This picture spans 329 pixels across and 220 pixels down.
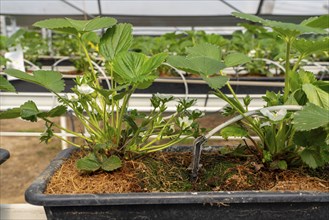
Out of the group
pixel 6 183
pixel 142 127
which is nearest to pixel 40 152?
pixel 6 183

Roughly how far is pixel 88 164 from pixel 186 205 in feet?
0.45

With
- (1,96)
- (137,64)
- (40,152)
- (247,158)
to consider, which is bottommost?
(40,152)

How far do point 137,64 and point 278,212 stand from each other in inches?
9.4

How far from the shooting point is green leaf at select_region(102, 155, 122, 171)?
46cm

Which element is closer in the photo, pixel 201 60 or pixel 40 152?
pixel 201 60

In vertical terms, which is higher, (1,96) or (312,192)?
(312,192)

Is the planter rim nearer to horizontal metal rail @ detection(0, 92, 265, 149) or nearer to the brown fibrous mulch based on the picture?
the brown fibrous mulch

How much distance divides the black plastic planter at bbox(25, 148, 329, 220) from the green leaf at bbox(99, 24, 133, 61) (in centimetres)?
20

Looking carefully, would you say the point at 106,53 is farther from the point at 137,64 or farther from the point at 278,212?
the point at 278,212

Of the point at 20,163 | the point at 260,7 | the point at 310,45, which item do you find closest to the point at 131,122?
the point at 310,45

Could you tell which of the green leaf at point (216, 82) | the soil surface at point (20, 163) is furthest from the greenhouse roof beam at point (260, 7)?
the green leaf at point (216, 82)

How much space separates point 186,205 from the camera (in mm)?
407

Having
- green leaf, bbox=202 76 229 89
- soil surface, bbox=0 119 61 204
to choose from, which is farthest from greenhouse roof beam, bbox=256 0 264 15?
green leaf, bbox=202 76 229 89

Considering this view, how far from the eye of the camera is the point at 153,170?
19.6 inches
